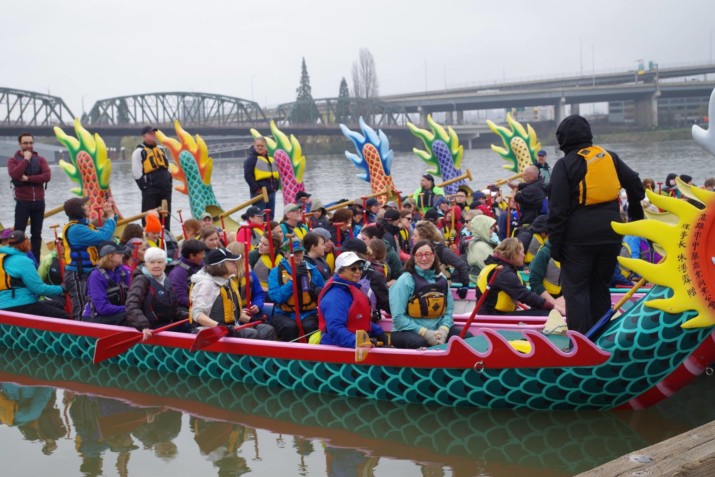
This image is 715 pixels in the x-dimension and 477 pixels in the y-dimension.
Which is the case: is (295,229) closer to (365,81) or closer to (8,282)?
(8,282)

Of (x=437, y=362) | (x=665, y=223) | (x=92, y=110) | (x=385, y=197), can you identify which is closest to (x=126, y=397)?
(x=437, y=362)

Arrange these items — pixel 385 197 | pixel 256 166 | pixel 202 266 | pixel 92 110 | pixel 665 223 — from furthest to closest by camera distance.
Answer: pixel 92 110, pixel 385 197, pixel 256 166, pixel 202 266, pixel 665 223

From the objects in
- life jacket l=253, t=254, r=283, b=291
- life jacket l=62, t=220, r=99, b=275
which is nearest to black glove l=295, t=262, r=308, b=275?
life jacket l=253, t=254, r=283, b=291

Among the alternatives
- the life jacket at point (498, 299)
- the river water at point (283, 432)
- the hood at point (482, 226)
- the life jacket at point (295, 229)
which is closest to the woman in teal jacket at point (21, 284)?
the river water at point (283, 432)

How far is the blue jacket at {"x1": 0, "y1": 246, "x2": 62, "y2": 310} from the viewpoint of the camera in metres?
7.60

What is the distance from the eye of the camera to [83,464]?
18.3 feet

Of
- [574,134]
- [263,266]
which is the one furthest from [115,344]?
[574,134]

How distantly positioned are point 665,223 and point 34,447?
13.9ft

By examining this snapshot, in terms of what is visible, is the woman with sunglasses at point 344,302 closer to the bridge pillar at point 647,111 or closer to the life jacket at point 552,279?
the life jacket at point 552,279

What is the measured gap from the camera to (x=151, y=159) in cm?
1109

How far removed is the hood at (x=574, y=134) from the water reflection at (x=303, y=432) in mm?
1759

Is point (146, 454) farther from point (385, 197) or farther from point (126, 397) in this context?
point (385, 197)

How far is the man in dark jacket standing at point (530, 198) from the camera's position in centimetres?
A: 945

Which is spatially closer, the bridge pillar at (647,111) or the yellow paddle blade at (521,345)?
the yellow paddle blade at (521,345)
